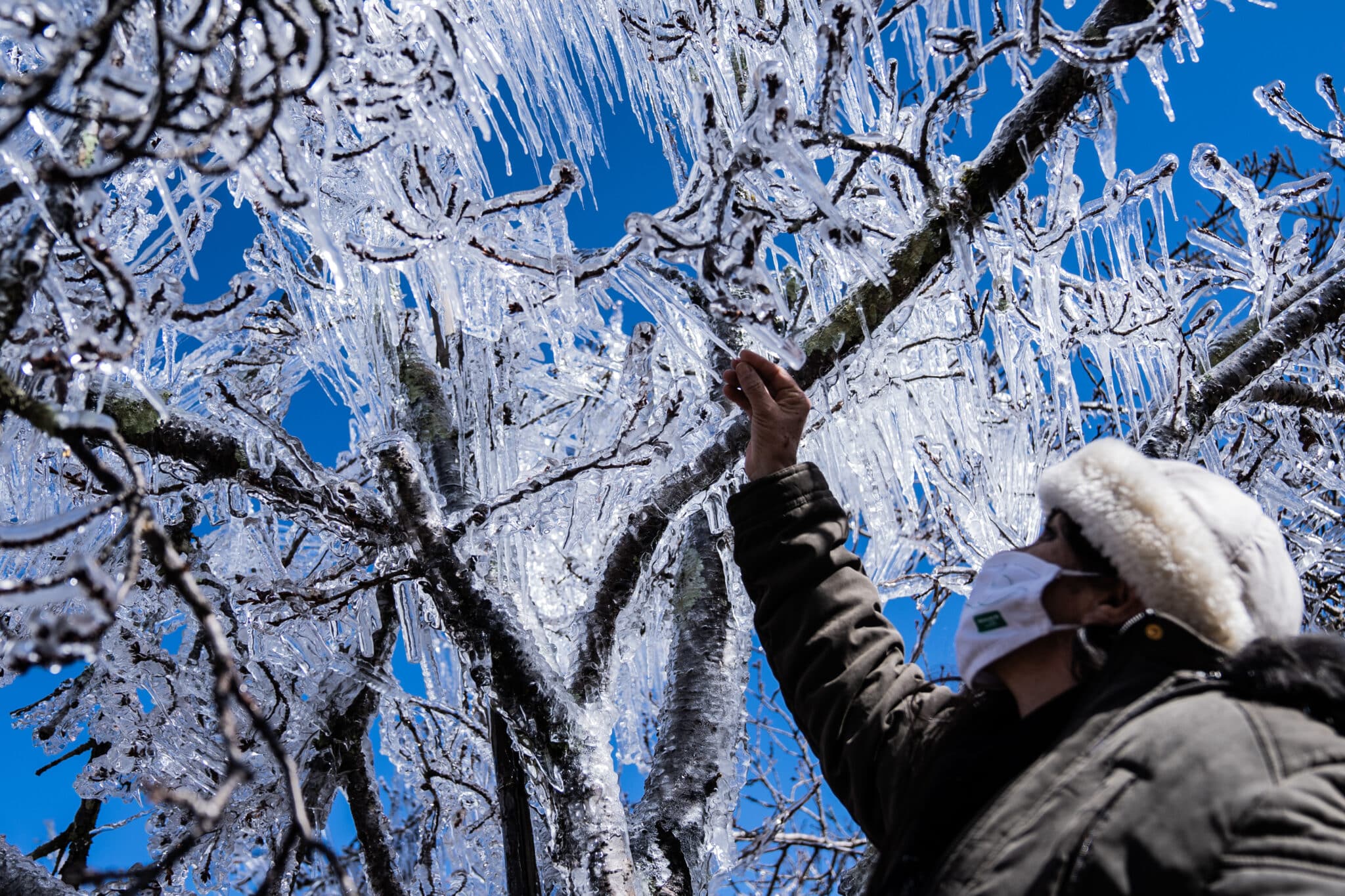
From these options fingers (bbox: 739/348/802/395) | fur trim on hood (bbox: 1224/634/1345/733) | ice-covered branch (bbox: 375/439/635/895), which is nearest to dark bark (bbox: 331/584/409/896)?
ice-covered branch (bbox: 375/439/635/895)

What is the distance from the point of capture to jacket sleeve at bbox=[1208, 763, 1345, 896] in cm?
90

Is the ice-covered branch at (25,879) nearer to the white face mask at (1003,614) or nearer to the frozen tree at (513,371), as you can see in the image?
the frozen tree at (513,371)

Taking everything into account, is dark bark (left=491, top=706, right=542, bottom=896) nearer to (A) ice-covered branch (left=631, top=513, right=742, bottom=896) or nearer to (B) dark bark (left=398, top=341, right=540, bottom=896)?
(B) dark bark (left=398, top=341, right=540, bottom=896)

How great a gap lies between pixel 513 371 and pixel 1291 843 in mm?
2732

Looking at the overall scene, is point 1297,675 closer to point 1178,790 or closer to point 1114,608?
point 1178,790

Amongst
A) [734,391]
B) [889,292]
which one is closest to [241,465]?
[734,391]

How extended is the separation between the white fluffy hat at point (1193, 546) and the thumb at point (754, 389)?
0.78 metres

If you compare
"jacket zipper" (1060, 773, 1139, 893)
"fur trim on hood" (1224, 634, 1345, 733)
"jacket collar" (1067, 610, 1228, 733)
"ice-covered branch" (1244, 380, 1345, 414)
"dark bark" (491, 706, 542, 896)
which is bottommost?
"jacket zipper" (1060, 773, 1139, 893)

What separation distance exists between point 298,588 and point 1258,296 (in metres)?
→ 3.86

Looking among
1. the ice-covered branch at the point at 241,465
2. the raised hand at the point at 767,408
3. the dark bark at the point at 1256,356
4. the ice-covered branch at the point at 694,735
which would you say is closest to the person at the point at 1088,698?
the raised hand at the point at 767,408

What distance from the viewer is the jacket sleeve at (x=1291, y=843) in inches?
35.5

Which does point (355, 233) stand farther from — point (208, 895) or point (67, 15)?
point (208, 895)

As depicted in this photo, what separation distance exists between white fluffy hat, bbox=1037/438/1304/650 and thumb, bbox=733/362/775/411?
0.78 m

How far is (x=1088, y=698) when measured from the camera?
1221 millimetres
